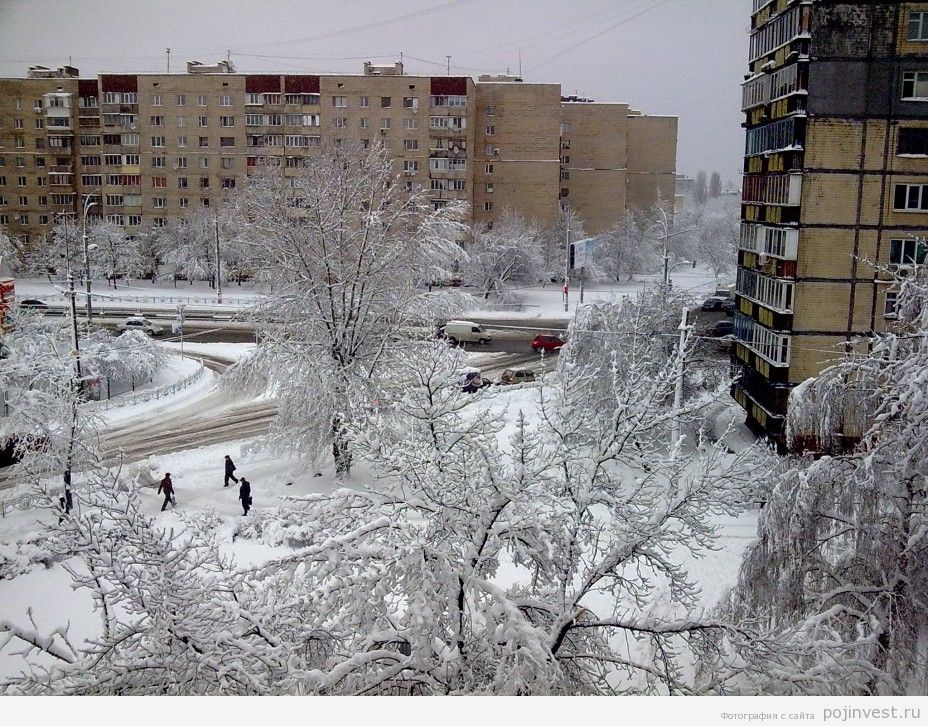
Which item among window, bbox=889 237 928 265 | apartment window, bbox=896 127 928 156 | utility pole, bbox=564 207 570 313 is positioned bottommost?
utility pole, bbox=564 207 570 313

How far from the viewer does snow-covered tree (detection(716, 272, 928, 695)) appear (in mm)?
3543

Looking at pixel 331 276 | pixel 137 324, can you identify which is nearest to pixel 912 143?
pixel 331 276

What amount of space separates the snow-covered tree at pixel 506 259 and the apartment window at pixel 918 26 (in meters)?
4.26

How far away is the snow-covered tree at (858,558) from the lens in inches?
139

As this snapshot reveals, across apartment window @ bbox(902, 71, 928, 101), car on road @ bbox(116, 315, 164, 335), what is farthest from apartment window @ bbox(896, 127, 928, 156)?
car on road @ bbox(116, 315, 164, 335)

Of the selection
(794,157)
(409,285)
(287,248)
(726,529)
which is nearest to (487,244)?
(409,285)

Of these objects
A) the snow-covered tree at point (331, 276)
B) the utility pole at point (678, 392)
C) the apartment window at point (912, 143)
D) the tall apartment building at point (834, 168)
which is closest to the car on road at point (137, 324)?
the snow-covered tree at point (331, 276)

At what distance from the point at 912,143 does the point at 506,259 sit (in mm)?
4418

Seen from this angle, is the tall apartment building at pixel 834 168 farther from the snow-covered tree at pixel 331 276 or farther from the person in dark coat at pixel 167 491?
the person in dark coat at pixel 167 491

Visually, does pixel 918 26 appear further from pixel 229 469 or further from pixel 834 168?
pixel 229 469

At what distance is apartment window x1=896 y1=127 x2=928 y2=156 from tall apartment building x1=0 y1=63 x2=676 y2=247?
6.62 ft

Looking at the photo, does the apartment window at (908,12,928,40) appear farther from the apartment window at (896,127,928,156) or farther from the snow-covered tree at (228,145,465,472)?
the snow-covered tree at (228,145,465,472)

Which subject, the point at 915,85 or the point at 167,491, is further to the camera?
the point at 167,491

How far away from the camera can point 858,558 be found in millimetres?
4078
